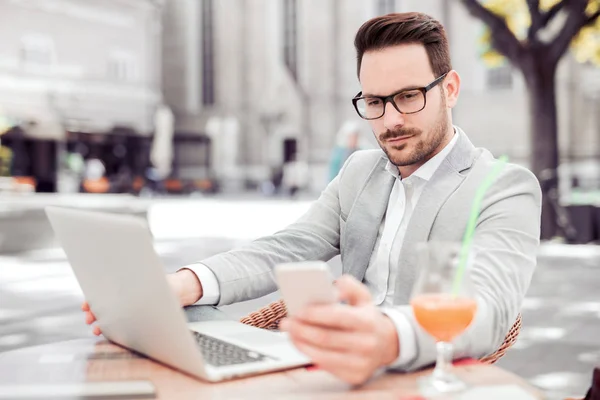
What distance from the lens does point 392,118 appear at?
201cm

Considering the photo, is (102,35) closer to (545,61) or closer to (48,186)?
(48,186)

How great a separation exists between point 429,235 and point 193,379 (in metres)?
0.80

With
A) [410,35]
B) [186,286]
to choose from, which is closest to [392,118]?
[410,35]

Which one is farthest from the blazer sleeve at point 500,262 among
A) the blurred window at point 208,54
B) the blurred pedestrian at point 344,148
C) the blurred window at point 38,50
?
the blurred window at point 208,54

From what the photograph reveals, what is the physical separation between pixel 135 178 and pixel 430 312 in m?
28.5

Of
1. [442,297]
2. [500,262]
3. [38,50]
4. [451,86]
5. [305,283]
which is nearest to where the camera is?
[305,283]

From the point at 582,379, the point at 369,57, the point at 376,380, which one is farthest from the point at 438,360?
the point at 582,379

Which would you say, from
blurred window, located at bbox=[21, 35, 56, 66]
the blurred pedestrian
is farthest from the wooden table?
blurred window, located at bbox=[21, 35, 56, 66]

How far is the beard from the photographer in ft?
6.80

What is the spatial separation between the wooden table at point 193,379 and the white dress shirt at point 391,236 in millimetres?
358

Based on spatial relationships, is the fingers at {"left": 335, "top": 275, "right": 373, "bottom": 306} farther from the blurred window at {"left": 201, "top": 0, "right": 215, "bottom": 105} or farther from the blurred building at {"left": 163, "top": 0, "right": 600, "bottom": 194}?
the blurred window at {"left": 201, "top": 0, "right": 215, "bottom": 105}

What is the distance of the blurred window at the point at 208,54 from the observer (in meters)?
34.4

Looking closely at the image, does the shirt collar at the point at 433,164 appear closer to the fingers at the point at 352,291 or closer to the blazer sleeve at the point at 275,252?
the blazer sleeve at the point at 275,252

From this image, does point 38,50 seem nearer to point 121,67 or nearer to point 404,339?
point 121,67
